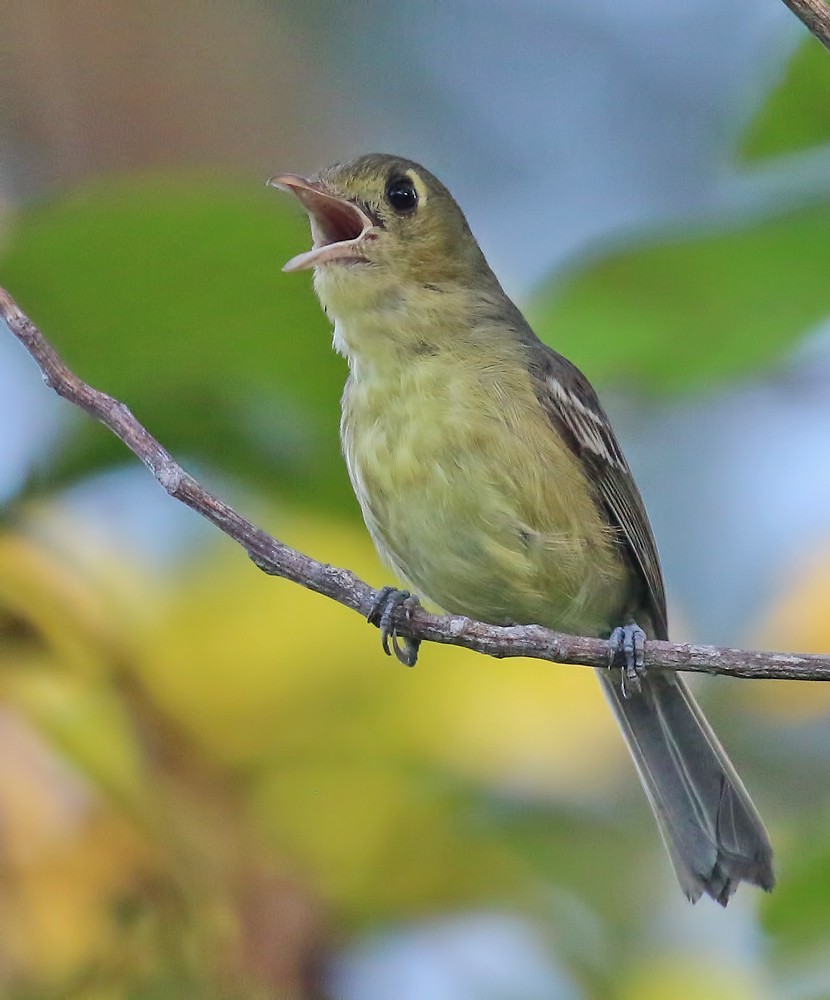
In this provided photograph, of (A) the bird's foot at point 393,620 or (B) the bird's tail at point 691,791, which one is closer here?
(A) the bird's foot at point 393,620

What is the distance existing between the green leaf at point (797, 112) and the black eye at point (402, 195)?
1.24 metres

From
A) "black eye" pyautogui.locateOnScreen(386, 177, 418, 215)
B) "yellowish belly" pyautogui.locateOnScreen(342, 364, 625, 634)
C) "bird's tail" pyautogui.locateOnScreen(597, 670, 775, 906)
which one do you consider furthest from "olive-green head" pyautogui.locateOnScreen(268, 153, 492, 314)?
"bird's tail" pyautogui.locateOnScreen(597, 670, 775, 906)

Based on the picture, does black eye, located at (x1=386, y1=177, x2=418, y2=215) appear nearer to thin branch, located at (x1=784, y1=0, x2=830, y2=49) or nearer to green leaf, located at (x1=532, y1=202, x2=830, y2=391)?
green leaf, located at (x1=532, y1=202, x2=830, y2=391)

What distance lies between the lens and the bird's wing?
382 centimetres

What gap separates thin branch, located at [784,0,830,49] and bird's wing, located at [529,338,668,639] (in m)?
1.75

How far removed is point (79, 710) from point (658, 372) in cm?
137

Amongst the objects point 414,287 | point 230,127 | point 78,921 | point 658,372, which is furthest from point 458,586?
point 230,127

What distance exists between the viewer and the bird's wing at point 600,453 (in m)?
3.82

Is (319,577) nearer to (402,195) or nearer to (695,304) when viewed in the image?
(695,304)

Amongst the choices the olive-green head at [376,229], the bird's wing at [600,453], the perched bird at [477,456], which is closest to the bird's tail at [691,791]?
the perched bird at [477,456]

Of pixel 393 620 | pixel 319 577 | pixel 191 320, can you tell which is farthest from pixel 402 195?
pixel 319 577

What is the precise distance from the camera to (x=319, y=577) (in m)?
2.65

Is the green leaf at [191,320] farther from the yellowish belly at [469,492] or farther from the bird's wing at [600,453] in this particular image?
the bird's wing at [600,453]

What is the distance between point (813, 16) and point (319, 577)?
1330mm
